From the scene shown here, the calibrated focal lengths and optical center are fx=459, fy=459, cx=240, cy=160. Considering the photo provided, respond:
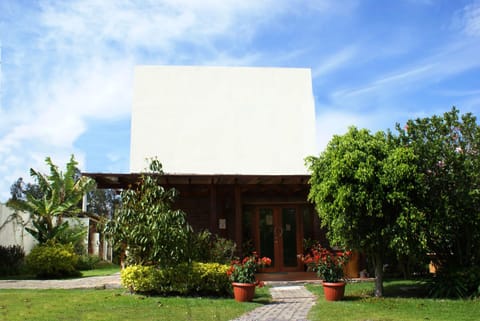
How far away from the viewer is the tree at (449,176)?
10.6 metres

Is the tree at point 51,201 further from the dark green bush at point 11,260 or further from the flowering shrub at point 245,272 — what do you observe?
the flowering shrub at point 245,272

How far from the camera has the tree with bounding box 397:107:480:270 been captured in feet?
34.8

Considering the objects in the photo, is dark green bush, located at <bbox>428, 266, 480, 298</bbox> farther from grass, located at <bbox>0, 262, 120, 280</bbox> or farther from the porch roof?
grass, located at <bbox>0, 262, 120, 280</bbox>

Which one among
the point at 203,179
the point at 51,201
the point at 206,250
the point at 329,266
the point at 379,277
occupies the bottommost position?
the point at 379,277

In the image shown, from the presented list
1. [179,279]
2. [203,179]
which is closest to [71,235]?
[203,179]

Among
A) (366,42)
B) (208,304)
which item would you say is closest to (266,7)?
(366,42)

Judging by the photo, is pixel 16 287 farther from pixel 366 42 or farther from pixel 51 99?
pixel 366 42

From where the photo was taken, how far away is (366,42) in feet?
45.6

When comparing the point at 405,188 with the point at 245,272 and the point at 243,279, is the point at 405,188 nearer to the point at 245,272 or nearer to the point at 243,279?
the point at 245,272

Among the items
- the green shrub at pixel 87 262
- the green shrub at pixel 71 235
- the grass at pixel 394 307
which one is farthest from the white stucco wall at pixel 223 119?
the grass at pixel 394 307

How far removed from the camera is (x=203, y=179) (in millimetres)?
13812

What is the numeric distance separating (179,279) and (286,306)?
276cm

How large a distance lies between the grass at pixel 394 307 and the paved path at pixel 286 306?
23cm

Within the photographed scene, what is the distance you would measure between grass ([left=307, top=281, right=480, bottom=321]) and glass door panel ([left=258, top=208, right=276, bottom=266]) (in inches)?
148
